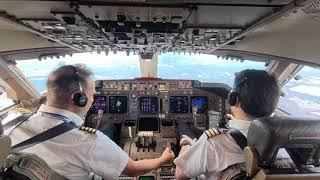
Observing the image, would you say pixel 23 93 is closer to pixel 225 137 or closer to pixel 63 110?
pixel 63 110

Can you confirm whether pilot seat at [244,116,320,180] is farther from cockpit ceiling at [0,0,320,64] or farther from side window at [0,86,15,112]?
side window at [0,86,15,112]

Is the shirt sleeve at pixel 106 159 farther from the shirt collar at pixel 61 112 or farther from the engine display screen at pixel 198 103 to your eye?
the engine display screen at pixel 198 103

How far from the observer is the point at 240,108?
1966 mm

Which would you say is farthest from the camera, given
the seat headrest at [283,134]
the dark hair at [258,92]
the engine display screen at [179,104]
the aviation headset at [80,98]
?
the engine display screen at [179,104]

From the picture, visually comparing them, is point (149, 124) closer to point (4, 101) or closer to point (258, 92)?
point (4, 101)

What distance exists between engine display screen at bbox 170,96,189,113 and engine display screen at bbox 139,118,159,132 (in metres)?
0.28

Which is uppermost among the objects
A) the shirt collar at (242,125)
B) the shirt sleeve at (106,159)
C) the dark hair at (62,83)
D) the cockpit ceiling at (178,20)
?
the cockpit ceiling at (178,20)

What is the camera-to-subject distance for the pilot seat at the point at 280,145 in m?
1.47

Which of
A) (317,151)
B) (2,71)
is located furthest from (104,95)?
(317,151)

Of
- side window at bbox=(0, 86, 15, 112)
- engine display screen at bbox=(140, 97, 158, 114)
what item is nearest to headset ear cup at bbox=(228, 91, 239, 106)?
engine display screen at bbox=(140, 97, 158, 114)

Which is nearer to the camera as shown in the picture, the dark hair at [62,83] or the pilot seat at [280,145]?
the pilot seat at [280,145]

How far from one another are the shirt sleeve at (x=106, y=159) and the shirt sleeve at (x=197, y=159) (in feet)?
1.13

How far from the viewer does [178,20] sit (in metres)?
2.40

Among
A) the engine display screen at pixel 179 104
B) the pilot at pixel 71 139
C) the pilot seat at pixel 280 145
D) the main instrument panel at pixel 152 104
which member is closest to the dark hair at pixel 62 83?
the pilot at pixel 71 139
